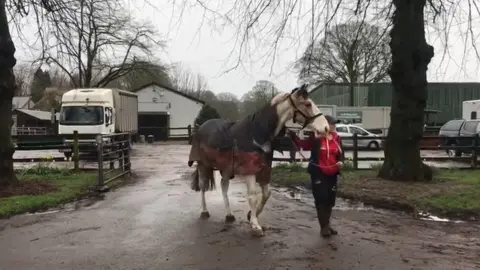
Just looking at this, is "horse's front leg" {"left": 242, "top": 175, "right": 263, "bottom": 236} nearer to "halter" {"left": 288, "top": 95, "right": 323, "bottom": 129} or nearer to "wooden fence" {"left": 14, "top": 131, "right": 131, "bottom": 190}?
"halter" {"left": 288, "top": 95, "right": 323, "bottom": 129}

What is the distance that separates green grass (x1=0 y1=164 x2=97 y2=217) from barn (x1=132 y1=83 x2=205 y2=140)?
126 feet

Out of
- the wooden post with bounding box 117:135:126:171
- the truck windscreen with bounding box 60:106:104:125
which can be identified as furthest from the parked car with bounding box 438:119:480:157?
the truck windscreen with bounding box 60:106:104:125

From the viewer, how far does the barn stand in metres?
53.9

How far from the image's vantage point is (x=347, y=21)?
43.4 feet

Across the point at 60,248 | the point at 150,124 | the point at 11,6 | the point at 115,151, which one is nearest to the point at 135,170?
the point at 115,151

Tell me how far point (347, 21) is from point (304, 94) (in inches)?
289

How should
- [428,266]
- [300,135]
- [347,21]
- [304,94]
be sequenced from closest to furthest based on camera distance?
1. [428,266]
2. [304,94]
3. [300,135]
4. [347,21]

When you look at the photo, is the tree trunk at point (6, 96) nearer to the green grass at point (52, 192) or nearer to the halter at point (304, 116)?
the green grass at point (52, 192)

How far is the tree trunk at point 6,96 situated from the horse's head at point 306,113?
750cm

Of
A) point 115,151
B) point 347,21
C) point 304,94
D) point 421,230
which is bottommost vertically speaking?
point 421,230

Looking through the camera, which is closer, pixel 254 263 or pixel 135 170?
pixel 254 263

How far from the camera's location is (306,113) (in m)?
6.60

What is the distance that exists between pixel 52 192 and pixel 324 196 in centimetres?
706

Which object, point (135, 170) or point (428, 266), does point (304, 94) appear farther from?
point (135, 170)
